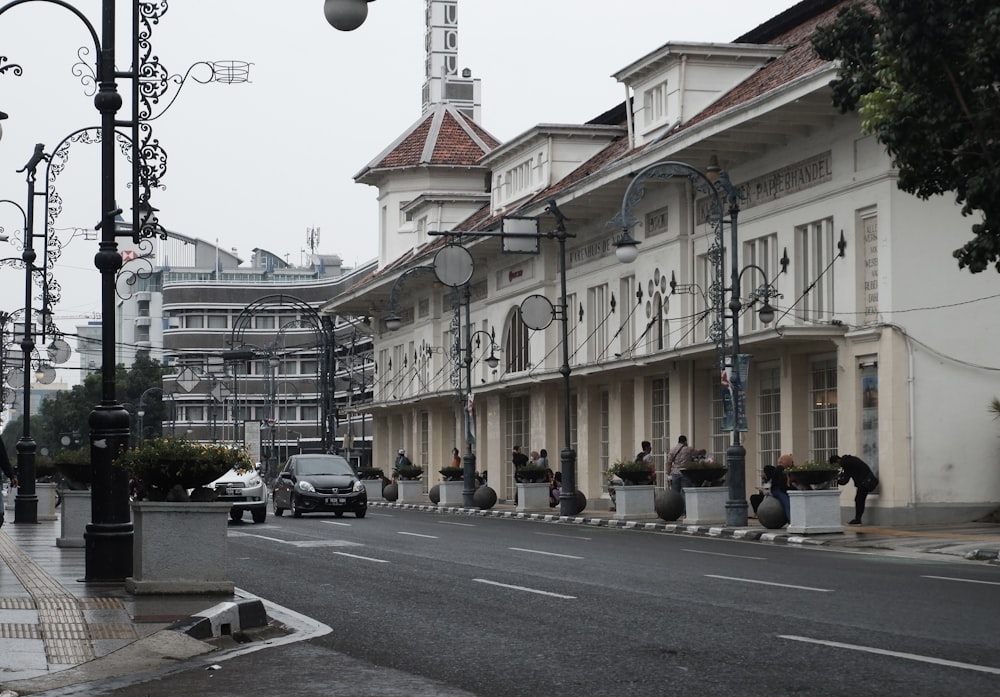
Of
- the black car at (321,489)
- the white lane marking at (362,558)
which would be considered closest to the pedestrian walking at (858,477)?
the white lane marking at (362,558)

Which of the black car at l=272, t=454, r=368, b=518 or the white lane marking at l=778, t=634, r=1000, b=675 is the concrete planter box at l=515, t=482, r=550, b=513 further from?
the white lane marking at l=778, t=634, r=1000, b=675

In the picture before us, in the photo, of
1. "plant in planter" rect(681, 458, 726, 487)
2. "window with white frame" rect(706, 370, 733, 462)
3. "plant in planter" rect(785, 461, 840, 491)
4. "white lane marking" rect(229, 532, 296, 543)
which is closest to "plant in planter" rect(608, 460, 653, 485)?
"plant in planter" rect(681, 458, 726, 487)

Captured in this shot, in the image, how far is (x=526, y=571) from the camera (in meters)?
19.8

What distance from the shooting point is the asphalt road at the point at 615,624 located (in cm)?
1036

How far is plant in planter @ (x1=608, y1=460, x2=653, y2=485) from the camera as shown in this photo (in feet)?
120

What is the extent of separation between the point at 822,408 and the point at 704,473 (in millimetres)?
3706

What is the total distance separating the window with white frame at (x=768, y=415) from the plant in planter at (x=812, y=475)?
337 inches

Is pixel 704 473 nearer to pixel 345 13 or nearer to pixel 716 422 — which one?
pixel 716 422

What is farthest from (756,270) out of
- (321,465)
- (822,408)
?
(321,465)

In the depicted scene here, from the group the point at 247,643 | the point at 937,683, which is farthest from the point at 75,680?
the point at 937,683

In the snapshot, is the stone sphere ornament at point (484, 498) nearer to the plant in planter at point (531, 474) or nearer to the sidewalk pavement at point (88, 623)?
the plant in planter at point (531, 474)

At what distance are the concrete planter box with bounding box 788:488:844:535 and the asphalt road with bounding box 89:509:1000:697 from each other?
3.65 metres

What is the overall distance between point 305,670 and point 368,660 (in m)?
0.63

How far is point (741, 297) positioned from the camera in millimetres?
37938
